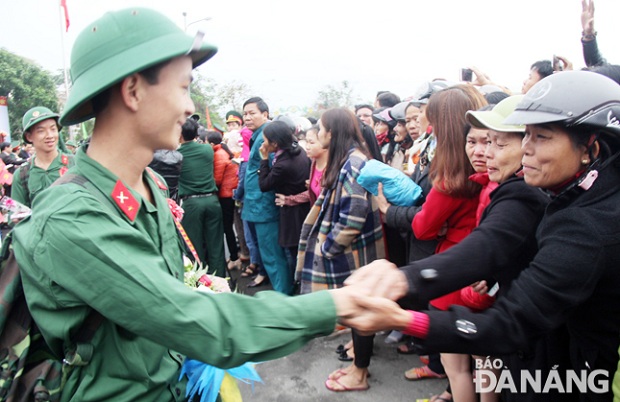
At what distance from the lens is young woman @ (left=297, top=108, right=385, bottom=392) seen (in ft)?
12.2

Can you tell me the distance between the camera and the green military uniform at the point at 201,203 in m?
5.84

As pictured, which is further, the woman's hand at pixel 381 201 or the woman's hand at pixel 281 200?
the woman's hand at pixel 281 200

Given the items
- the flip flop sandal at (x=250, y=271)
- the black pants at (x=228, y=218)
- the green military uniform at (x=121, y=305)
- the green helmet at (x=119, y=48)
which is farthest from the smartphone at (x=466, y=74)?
the green military uniform at (x=121, y=305)

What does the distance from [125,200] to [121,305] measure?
1.31 feet

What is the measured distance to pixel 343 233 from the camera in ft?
12.2

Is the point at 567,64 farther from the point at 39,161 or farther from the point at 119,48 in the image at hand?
the point at 39,161

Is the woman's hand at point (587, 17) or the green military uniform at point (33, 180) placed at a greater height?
the woman's hand at point (587, 17)

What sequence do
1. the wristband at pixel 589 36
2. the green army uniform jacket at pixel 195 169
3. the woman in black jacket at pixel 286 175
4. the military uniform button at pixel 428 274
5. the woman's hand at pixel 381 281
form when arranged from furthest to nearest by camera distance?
the green army uniform jacket at pixel 195 169 < the woman in black jacket at pixel 286 175 < the wristband at pixel 589 36 < the military uniform button at pixel 428 274 < the woman's hand at pixel 381 281

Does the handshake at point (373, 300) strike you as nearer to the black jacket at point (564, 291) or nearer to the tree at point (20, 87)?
the black jacket at point (564, 291)

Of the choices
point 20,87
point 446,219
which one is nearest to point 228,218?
point 446,219

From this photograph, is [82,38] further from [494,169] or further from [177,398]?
[494,169]

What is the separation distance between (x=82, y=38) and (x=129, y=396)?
1091 millimetres

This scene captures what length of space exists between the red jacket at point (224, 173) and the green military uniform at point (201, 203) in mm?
669

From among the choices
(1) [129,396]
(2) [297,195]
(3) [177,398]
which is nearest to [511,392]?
(3) [177,398]
